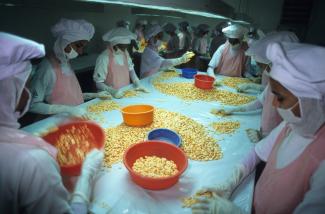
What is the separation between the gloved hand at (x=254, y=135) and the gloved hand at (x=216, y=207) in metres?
0.86

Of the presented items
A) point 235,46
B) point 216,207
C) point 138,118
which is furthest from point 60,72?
point 235,46

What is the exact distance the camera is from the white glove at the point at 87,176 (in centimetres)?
108

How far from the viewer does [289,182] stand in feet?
3.48

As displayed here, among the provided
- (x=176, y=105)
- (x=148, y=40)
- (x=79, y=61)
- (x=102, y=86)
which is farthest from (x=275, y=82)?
(x=79, y=61)

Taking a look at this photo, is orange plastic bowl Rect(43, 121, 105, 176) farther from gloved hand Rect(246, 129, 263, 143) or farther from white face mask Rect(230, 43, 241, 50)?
white face mask Rect(230, 43, 241, 50)

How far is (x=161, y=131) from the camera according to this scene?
5.74 feet

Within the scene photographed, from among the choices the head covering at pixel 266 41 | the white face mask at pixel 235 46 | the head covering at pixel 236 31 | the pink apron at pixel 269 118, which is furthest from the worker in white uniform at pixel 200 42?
the pink apron at pixel 269 118

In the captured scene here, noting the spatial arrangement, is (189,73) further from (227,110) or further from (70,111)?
(70,111)

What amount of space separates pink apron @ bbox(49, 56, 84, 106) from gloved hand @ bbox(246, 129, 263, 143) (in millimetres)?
1869

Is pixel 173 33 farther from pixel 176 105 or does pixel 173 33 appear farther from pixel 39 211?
pixel 39 211

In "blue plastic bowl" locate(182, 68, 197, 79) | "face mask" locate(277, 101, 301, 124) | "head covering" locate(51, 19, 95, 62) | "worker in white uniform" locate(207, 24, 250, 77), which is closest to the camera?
"face mask" locate(277, 101, 301, 124)

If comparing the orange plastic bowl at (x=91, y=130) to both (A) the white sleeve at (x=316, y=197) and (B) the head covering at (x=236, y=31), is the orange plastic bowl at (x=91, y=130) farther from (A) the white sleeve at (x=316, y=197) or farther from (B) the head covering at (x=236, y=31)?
(B) the head covering at (x=236, y=31)

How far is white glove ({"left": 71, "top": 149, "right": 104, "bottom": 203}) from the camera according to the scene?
1076mm

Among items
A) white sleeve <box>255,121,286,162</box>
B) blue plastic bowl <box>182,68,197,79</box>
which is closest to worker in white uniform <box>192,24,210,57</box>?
blue plastic bowl <box>182,68,197,79</box>
